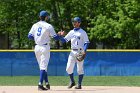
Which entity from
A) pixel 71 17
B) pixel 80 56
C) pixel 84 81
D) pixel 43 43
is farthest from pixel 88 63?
pixel 71 17

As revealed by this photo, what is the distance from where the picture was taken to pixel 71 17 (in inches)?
1451

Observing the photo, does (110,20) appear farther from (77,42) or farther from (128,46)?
(77,42)

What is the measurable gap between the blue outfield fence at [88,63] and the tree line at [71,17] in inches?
391

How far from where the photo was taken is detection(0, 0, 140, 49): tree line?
1282 inches

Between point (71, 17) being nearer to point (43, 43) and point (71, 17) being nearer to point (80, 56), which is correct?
point (80, 56)

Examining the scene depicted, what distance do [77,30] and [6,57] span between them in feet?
32.7

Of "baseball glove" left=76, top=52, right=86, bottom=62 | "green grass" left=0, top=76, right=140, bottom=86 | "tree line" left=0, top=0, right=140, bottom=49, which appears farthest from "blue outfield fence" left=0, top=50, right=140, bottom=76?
"tree line" left=0, top=0, right=140, bottom=49

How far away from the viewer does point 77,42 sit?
12695mm

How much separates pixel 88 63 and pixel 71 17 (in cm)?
1501

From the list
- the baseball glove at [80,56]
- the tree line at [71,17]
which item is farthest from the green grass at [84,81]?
the tree line at [71,17]

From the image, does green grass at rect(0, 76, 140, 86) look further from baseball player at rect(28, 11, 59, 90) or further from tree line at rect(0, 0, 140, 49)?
tree line at rect(0, 0, 140, 49)

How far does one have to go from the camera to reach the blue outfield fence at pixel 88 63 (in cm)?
2184

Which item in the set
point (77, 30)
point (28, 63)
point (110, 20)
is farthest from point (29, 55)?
point (110, 20)

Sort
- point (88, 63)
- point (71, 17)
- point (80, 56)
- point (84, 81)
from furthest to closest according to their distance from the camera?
point (71, 17) → point (88, 63) → point (84, 81) → point (80, 56)
